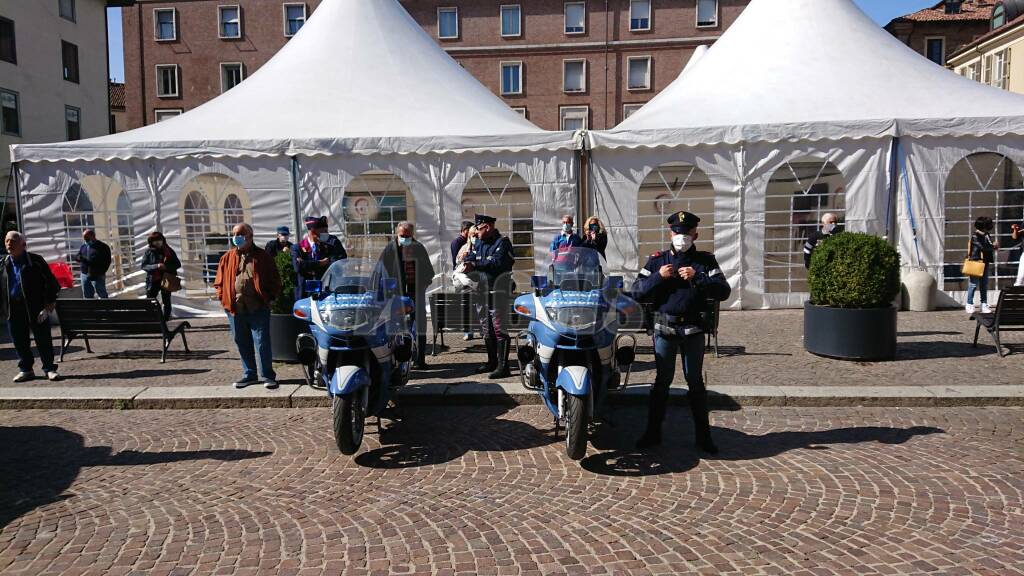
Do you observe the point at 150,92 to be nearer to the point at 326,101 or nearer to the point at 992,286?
the point at 326,101

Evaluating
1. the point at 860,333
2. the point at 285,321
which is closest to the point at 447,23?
the point at 285,321

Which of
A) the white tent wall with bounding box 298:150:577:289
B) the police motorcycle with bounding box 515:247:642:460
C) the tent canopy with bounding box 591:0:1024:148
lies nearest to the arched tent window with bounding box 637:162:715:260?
the tent canopy with bounding box 591:0:1024:148

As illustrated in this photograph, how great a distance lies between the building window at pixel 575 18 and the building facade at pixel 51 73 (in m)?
24.5

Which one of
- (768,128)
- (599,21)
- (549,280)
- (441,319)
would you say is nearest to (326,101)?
(441,319)

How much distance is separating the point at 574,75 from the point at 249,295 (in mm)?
39507

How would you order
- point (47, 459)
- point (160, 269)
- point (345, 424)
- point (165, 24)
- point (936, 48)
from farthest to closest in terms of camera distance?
point (936, 48) → point (165, 24) → point (160, 269) → point (47, 459) → point (345, 424)

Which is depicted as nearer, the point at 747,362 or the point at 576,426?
the point at 576,426

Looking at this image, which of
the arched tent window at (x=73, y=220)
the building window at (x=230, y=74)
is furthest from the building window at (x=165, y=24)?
the arched tent window at (x=73, y=220)

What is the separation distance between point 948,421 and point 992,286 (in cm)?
792

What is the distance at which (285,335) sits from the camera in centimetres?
859

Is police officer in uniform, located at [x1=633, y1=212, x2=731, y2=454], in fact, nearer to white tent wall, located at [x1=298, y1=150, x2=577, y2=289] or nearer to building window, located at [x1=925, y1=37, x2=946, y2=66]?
white tent wall, located at [x1=298, y1=150, x2=577, y2=289]

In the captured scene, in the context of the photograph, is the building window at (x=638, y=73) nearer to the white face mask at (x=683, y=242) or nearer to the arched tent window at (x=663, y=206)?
the arched tent window at (x=663, y=206)

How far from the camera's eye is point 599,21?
4406cm

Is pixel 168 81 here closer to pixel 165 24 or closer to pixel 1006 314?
pixel 165 24
